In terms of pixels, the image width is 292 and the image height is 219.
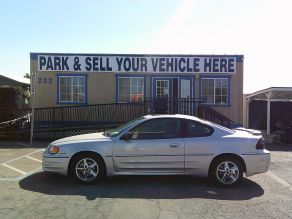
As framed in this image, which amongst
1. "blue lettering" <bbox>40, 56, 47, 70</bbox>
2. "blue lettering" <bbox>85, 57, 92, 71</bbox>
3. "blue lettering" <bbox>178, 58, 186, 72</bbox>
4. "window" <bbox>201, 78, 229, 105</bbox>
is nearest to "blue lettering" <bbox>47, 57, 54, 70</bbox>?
"blue lettering" <bbox>40, 56, 47, 70</bbox>

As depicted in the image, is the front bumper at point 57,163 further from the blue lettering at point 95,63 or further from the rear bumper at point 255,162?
the blue lettering at point 95,63

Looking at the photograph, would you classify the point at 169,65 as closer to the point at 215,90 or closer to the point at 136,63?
the point at 136,63

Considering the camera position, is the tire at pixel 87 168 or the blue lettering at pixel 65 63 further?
the blue lettering at pixel 65 63

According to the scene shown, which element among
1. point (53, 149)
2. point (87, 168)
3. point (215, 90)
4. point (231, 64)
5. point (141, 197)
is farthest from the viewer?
point (215, 90)

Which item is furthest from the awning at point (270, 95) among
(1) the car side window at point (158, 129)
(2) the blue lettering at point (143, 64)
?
(1) the car side window at point (158, 129)

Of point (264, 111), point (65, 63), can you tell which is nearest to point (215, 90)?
point (264, 111)

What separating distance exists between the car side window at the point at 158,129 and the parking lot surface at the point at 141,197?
3.32ft

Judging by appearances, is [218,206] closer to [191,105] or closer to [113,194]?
[113,194]

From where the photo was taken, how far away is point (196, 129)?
770cm

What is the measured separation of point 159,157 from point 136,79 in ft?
36.5

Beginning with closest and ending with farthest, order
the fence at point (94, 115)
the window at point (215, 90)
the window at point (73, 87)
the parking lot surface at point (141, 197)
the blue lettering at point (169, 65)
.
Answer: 1. the parking lot surface at point (141, 197)
2. the fence at point (94, 115)
3. the blue lettering at point (169, 65)
4. the window at point (73, 87)
5. the window at point (215, 90)

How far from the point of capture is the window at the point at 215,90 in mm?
18375

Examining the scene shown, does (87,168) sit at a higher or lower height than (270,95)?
lower

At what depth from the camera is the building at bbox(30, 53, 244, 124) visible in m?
18.0
